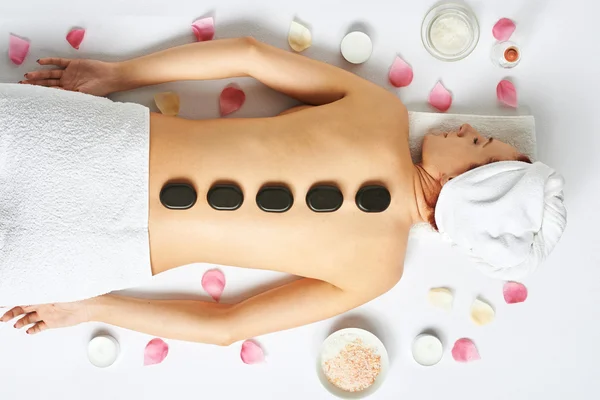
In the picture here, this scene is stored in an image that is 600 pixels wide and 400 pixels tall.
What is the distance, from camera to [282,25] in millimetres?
1580

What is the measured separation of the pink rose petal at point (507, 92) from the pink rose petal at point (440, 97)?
13 cm

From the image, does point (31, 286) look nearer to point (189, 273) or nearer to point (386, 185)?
point (189, 273)

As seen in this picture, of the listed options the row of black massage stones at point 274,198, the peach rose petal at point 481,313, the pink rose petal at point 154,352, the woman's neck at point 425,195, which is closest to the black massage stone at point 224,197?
the row of black massage stones at point 274,198

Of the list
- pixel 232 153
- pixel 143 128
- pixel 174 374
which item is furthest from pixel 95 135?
pixel 174 374

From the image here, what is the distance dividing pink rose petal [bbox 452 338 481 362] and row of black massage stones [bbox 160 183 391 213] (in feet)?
1.78

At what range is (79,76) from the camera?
4.81ft

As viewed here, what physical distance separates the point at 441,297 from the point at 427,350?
148 millimetres

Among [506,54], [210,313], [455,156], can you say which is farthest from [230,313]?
[506,54]

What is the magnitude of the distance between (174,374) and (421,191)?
835mm

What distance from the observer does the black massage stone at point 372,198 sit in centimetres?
132

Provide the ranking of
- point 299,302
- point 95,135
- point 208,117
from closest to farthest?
point 95,135 < point 299,302 < point 208,117

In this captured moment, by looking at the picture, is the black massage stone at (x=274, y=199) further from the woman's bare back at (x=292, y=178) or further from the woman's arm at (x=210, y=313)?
the woman's arm at (x=210, y=313)

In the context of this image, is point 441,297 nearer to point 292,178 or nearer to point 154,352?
point 292,178

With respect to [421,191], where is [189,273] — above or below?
below
